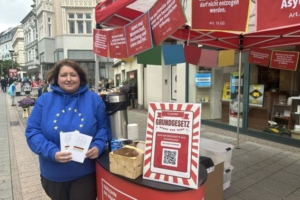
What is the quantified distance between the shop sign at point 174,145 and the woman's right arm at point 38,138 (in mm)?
733

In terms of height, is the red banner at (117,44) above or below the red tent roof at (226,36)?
below

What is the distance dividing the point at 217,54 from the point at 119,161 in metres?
3.90

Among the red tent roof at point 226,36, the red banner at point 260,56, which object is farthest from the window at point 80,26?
the red banner at point 260,56

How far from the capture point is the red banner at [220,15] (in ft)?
6.99

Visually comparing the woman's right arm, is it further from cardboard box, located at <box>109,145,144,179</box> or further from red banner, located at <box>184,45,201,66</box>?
red banner, located at <box>184,45,201,66</box>

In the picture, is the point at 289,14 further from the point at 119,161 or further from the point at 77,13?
the point at 77,13

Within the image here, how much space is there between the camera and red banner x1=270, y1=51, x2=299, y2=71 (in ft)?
15.0

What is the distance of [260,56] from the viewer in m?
4.90

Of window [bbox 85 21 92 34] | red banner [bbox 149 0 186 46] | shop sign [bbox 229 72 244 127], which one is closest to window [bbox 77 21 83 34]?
window [bbox 85 21 92 34]

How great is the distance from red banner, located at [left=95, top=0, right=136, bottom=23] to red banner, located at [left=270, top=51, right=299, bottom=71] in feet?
10.9

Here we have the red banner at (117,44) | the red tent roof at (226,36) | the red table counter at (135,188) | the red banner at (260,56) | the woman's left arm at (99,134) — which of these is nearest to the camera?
the red table counter at (135,188)

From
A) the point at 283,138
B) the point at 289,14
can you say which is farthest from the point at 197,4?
the point at 283,138

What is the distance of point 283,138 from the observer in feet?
18.3

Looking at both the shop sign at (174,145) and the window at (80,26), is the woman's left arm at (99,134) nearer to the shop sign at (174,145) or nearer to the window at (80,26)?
the shop sign at (174,145)
